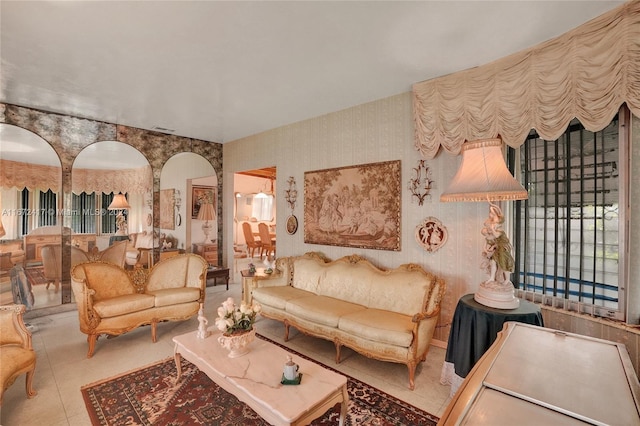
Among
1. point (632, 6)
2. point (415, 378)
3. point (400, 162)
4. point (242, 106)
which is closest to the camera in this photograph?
point (632, 6)

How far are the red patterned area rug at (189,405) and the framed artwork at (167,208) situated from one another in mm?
3372

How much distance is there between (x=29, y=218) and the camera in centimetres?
432

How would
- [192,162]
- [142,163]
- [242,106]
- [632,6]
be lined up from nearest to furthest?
[632,6] → [242,106] → [142,163] → [192,162]

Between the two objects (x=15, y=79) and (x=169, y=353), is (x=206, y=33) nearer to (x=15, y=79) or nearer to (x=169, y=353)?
(x=15, y=79)

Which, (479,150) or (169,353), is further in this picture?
(169,353)

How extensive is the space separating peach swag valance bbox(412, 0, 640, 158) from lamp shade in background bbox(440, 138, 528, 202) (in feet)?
1.88

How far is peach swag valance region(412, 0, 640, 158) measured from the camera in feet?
6.86

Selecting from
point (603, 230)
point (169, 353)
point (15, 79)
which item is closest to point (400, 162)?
point (603, 230)

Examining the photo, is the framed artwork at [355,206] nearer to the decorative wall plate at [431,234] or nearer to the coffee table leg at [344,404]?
the decorative wall plate at [431,234]

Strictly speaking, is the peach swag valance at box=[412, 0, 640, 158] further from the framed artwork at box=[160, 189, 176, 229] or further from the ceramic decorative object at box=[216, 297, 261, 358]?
the framed artwork at box=[160, 189, 176, 229]

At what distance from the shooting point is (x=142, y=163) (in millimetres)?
5426

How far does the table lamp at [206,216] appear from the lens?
623cm

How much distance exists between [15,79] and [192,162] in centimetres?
293

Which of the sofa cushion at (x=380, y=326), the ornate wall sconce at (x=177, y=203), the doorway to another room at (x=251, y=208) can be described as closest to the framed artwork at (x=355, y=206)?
the sofa cushion at (x=380, y=326)
